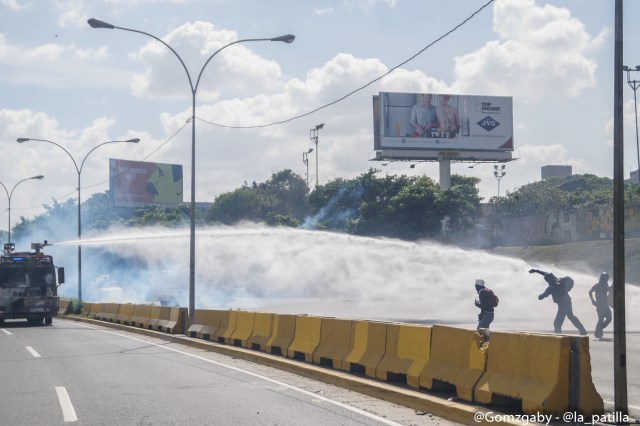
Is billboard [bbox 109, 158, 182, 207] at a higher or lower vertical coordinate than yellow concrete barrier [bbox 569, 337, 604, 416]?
higher

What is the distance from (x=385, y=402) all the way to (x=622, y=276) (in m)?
3.88

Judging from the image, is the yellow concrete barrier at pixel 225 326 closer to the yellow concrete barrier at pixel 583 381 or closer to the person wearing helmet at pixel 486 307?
the person wearing helmet at pixel 486 307

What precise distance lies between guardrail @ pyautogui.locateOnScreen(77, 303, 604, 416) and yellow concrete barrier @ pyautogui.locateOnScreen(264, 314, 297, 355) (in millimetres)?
20

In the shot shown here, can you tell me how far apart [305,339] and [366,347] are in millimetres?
2703

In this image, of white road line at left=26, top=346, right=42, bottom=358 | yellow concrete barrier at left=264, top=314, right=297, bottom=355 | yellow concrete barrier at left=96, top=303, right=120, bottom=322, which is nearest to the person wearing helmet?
yellow concrete barrier at left=264, top=314, right=297, bottom=355

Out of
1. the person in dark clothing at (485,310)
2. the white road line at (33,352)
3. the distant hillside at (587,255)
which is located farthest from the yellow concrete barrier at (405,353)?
the distant hillside at (587,255)

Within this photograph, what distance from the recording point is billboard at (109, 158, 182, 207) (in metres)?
108

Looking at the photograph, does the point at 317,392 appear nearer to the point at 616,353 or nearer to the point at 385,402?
the point at 385,402

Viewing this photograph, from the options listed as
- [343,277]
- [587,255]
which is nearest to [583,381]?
[343,277]

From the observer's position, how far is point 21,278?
33562 mm

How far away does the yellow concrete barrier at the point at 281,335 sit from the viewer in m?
16.5

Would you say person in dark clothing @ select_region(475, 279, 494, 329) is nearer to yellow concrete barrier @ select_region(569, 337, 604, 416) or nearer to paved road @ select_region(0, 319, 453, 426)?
paved road @ select_region(0, 319, 453, 426)

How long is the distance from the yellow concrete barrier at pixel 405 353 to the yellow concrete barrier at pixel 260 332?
18.0ft

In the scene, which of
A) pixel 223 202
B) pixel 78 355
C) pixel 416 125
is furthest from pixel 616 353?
pixel 223 202
